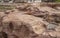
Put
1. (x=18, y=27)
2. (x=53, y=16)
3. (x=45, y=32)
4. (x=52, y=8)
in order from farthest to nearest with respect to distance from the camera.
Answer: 1. (x=52, y=8)
2. (x=53, y=16)
3. (x=18, y=27)
4. (x=45, y=32)

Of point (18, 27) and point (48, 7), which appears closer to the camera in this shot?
point (18, 27)

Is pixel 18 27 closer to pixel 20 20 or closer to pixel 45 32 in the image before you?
pixel 20 20

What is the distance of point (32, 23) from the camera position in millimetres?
5926

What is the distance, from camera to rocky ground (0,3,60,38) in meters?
5.75

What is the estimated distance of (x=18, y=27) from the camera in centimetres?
609

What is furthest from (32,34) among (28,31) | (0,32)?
(0,32)

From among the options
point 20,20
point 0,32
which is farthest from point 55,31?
point 0,32

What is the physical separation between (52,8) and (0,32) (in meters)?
2.12

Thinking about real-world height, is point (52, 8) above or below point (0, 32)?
above

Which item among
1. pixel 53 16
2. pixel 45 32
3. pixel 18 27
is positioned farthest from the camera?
pixel 53 16

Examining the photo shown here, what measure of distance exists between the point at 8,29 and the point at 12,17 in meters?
0.43

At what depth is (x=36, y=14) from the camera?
21.7 feet

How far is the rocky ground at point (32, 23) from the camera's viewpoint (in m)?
5.75

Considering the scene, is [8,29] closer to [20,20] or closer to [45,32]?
[20,20]
